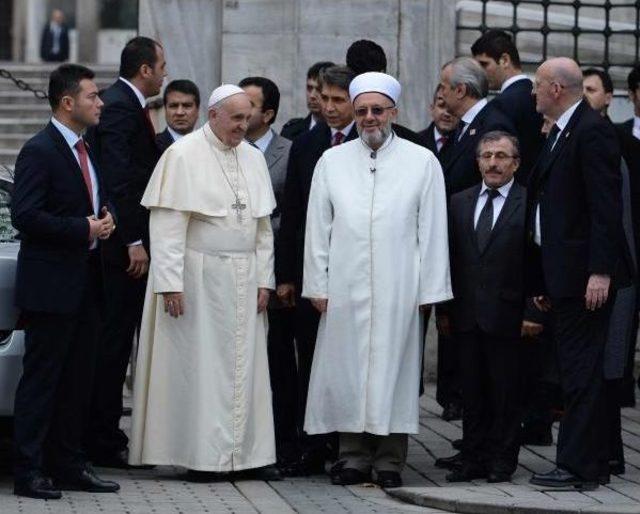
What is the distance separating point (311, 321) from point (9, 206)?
5.62 ft

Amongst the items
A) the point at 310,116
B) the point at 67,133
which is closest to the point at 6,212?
the point at 67,133

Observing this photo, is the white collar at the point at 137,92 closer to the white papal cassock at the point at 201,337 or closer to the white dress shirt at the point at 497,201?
the white papal cassock at the point at 201,337

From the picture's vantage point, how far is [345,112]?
1205 cm

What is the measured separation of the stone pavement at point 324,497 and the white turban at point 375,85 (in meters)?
1.97

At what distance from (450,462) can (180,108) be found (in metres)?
2.62

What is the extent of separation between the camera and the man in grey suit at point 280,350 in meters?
12.3

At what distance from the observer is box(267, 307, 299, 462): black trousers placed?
1238 centimetres

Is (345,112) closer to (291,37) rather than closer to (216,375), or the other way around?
(216,375)

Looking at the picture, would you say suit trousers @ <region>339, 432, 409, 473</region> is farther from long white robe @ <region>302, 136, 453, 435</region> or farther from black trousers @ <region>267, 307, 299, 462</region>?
black trousers @ <region>267, 307, 299, 462</region>

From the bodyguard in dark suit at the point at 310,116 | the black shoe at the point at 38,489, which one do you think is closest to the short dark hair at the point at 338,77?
the bodyguard in dark suit at the point at 310,116

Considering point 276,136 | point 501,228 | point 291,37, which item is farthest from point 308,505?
point 291,37

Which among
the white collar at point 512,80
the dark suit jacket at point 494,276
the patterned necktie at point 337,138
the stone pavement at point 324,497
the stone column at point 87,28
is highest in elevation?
the stone column at point 87,28

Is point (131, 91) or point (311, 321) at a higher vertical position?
point (131, 91)

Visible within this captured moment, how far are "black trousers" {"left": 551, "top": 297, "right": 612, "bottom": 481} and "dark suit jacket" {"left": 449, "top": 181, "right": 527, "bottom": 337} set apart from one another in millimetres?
451
